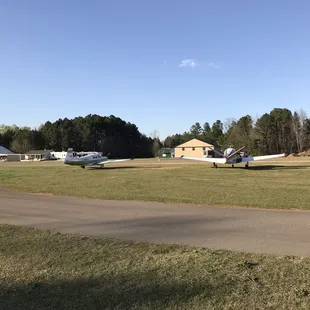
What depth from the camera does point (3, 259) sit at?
7.17 meters

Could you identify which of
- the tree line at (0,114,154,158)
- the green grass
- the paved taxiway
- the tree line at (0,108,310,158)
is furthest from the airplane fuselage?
the tree line at (0,114,154,158)

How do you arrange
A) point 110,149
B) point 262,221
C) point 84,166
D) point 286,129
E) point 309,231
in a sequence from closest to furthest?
1. point 309,231
2. point 262,221
3. point 84,166
4. point 286,129
5. point 110,149

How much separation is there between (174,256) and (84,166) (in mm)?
39068

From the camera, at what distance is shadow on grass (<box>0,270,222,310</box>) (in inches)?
195

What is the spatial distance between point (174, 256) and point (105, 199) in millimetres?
9915

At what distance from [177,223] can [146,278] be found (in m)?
4.93

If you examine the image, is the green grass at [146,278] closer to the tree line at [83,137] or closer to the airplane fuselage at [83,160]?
the airplane fuselage at [83,160]

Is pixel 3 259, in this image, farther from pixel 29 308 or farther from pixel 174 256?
pixel 174 256

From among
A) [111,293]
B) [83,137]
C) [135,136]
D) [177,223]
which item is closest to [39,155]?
[83,137]

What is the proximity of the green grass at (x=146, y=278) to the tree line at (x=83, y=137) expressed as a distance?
125148 millimetres

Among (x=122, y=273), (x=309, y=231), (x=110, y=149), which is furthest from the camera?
(x=110, y=149)

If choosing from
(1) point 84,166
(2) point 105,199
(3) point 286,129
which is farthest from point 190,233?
(3) point 286,129

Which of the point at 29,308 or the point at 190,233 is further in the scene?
the point at 190,233

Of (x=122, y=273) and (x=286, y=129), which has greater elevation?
(x=286, y=129)
